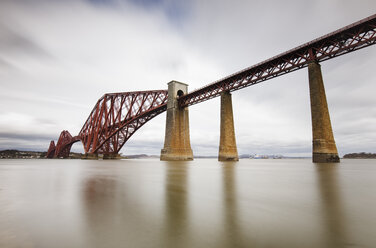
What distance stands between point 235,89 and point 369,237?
85.5ft

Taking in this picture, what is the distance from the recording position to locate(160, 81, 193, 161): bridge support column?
3244 cm

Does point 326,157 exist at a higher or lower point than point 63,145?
lower

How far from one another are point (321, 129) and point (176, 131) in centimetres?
2172

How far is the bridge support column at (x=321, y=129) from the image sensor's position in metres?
16.2

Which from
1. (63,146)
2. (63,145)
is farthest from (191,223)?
(63,146)

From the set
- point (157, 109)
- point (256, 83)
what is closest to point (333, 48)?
point (256, 83)

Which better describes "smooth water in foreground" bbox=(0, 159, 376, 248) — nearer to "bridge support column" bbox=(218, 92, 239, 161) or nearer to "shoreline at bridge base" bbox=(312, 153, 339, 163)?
"shoreline at bridge base" bbox=(312, 153, 339, 163)

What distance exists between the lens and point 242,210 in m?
2.60

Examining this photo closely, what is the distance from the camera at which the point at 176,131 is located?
3334cm

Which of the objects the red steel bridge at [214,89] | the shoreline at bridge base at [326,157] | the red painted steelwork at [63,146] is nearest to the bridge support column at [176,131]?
the red steel bridge at [214,89]

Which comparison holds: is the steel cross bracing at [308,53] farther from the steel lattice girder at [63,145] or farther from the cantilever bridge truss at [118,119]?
the steel lattice girder at [63,145]

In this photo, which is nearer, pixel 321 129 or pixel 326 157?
pixel 326 157

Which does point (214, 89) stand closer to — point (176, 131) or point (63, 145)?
point (176, 131)

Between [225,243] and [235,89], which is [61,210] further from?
[235,89]
